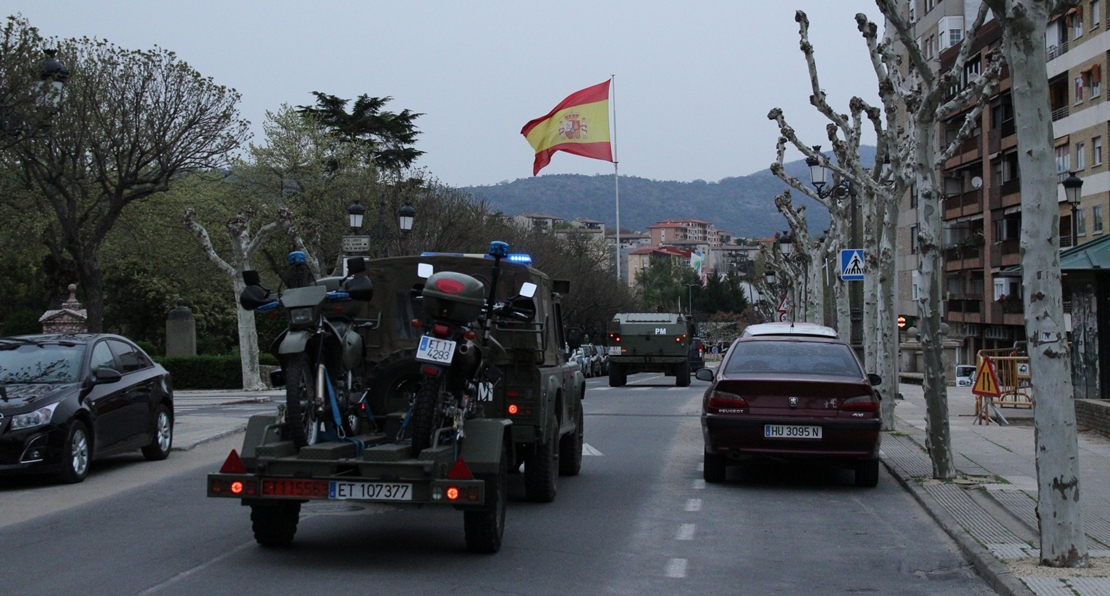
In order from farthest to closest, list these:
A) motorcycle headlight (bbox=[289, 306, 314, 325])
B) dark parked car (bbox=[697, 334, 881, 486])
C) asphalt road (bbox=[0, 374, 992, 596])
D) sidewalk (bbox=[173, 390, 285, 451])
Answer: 1. sidewalk (bbox=[173, 390, 285, 451])
2. dark parked car (bbox=[697, 334, 881, 486])
3. motorcycle headlight (bbox=[289, 306, 314, 325])
4. asphalt road (bbox=[0, 374, 992, 596])

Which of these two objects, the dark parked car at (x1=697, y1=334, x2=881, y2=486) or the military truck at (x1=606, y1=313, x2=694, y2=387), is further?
the military truck at (x1=606, y1=313, x2=694, y2=387)

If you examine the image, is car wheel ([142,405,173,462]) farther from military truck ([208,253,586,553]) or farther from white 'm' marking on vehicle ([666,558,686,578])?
white 'm' marking on vehicle ([666,558,686,578])

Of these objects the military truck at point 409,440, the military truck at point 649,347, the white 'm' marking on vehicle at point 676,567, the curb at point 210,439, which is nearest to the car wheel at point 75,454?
the curb at point 210,439

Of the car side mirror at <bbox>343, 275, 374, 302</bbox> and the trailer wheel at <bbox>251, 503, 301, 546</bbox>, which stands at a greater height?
the car side mirror at <bbox>343, 275, 374, 302</bbox>

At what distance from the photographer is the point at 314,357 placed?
27.8ft

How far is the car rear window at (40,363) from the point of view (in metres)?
12.9

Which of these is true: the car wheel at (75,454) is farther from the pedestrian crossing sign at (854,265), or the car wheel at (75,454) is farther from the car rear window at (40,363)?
the pedestrian crossing sign at (854,265)

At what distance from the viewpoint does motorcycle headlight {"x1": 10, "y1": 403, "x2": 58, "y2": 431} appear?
1195 cm

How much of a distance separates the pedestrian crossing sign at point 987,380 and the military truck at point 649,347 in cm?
2040

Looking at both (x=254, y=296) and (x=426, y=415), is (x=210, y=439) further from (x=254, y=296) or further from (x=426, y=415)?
(x=426, y=415)

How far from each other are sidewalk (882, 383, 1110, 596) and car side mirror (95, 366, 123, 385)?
28.4 ft

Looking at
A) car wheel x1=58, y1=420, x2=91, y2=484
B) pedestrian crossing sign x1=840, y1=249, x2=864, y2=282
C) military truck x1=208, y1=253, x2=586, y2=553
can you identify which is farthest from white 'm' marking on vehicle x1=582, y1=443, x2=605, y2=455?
pedestrian crossing sign x1=840, y1=249, x2=864, y2=282

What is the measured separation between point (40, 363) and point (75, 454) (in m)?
1.27

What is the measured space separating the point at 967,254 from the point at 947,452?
50.5 m
